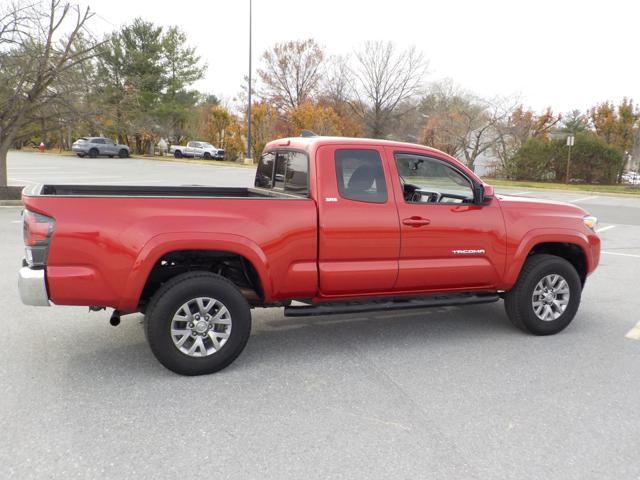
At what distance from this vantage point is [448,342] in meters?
5.02

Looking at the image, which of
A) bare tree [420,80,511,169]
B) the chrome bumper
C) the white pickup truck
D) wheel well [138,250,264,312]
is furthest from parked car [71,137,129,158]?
the chrome bumper

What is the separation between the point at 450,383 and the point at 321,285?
1266 mm

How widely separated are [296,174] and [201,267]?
1.20m

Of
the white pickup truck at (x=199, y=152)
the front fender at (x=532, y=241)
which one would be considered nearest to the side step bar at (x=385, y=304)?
the front fender at (x=532, y=241)

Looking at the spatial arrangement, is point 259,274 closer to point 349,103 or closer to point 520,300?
point 520,300

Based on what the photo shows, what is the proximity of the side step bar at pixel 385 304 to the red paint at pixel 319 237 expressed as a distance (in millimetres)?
A: 108

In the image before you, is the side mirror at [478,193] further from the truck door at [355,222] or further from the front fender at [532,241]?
the truck door at [355,222]

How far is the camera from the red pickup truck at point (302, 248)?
3.84m

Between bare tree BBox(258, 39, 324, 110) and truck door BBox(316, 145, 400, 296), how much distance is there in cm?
4465

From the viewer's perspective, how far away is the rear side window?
4.77m

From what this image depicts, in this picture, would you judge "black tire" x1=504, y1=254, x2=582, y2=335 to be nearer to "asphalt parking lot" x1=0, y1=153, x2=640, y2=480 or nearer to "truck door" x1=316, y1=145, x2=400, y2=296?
"asphalt parking lot" x1=0, y1=153, x2=640, y2=480

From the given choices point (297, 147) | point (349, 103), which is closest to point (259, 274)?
point (297, 147)

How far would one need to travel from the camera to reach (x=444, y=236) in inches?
191

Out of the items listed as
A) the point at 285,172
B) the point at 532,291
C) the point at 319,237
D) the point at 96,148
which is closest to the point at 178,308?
the point at 319,237
